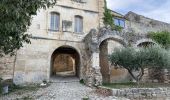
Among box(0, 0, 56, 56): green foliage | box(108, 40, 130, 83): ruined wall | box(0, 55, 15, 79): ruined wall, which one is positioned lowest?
box(108, 40, 130, 83): ruined wall

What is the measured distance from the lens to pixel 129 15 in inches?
1173

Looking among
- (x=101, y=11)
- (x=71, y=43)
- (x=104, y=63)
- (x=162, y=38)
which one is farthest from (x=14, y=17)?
(x=162, y=38)

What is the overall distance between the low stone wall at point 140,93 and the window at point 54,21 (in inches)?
319

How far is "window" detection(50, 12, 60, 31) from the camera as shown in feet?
66.1

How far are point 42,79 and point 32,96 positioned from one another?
5.12m

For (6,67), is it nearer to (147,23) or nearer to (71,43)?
(71,43)

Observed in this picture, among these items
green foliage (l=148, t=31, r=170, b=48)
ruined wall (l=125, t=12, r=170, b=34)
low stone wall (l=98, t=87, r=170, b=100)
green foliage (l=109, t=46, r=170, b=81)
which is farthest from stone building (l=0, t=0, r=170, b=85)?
ruined wall (l=125, t=12, r=170, b=34)

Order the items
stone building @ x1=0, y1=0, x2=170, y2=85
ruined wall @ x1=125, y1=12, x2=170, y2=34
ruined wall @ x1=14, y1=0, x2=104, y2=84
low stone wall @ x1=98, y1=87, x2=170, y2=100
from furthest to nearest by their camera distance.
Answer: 1. ruined wall @ x1=125, y1=12, x2=170, y2=34
2. ruined wall @ x1=14, y1=0, x2=104, y2=84
3. stone building @ x1=0, y1=0, x2=170, y2=85
4. low stone wall @ x1=98, y1=87, x2=170, y2=100

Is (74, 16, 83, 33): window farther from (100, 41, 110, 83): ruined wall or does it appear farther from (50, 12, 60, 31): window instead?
(100, 41, 110, 83): ruined wall

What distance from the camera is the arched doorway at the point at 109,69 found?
21.0 metres

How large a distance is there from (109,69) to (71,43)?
4.54 meters

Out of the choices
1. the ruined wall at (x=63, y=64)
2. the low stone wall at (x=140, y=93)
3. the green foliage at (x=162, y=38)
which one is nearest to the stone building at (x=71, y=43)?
the green foliage at (x=162, y=38)

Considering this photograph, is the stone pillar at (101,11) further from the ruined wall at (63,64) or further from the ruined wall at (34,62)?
the ruined wall at (63,64)

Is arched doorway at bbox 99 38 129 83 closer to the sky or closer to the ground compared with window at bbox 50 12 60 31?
closer to the ground
